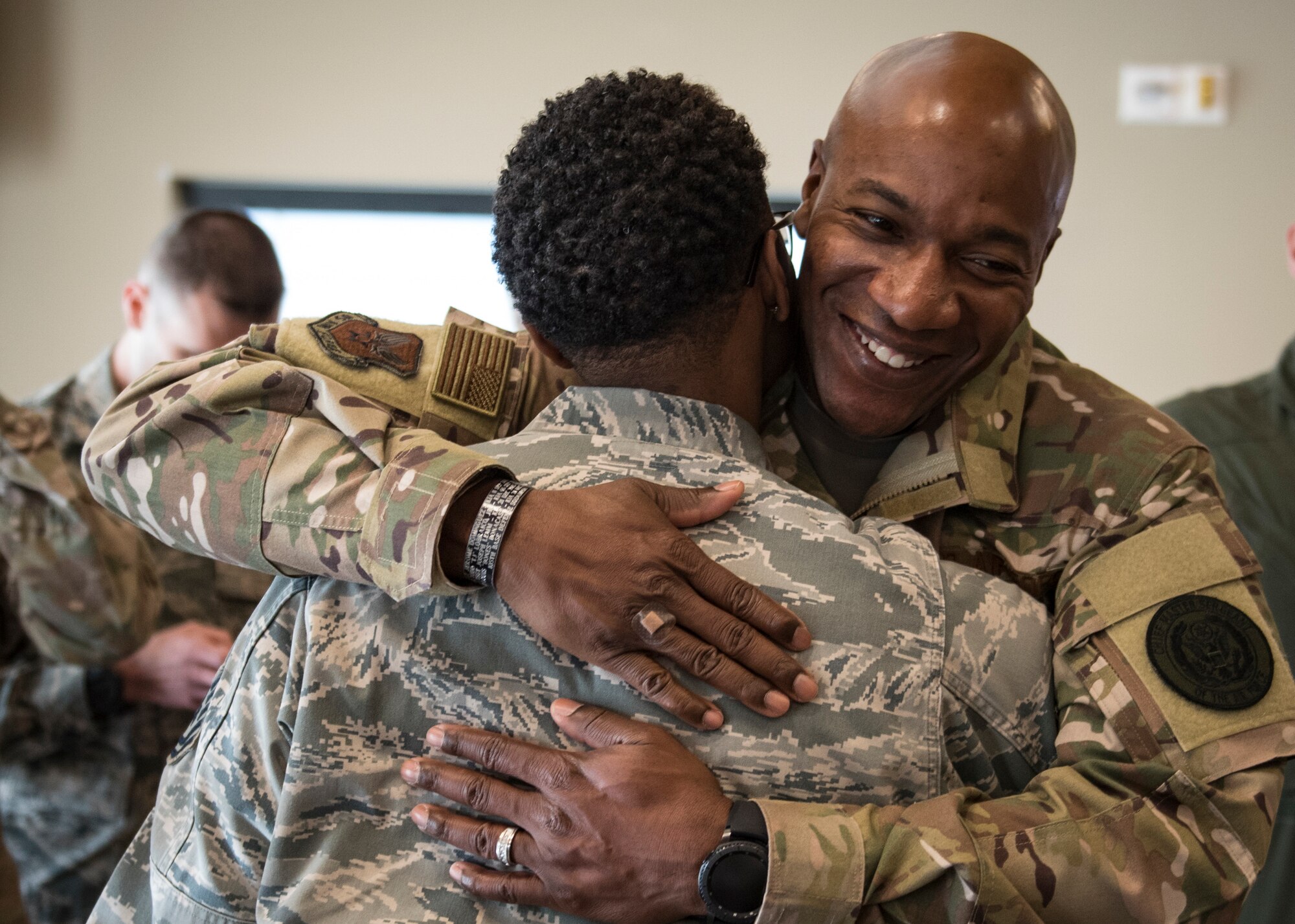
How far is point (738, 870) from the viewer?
90 centimetres

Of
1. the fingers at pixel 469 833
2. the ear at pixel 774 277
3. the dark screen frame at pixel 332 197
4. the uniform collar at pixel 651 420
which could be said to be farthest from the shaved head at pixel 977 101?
the dark screen frame at pixel 332 197

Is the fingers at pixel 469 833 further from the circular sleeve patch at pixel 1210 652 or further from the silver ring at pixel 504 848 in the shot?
the circular sleeve patch at pixel 1210 652

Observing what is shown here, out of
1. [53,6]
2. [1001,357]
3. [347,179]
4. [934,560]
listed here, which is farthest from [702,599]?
[53,6]

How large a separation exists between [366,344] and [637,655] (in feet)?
1.88

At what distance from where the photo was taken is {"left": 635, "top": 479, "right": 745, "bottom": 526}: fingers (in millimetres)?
965

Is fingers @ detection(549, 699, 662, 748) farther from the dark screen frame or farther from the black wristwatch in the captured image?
the dark screen frame

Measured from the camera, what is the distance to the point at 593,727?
3.10 ft

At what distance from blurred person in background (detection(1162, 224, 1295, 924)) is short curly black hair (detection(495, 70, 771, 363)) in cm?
125

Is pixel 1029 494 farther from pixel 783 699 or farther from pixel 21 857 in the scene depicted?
pixel 21 857

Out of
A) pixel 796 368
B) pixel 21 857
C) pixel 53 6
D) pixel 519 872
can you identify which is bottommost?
pixel 21 857

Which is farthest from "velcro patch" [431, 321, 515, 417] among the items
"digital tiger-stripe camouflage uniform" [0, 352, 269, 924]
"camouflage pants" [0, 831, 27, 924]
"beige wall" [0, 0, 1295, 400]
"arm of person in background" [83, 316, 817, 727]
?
"beige wall" [0, 0, 1295, 400]

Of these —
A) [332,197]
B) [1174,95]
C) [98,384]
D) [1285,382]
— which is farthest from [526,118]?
[1285,382]

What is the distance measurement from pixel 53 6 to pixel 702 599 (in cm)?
434

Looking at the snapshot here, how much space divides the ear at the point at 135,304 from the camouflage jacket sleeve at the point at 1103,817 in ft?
7.41
